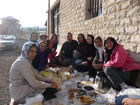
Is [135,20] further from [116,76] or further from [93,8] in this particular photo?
[93,8]

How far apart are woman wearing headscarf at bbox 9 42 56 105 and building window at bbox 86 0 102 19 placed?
411 cm

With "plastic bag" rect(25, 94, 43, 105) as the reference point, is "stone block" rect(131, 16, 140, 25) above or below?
above

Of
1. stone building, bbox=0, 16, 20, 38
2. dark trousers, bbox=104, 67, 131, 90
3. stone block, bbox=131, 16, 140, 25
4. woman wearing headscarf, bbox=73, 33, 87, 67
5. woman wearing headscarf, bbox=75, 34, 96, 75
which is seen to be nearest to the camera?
dark trousers, bbox=104, 67, 131, 90

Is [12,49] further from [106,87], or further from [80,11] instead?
[106,87]

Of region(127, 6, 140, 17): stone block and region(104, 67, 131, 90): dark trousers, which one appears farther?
region(127, 6, 140, 17): stone block

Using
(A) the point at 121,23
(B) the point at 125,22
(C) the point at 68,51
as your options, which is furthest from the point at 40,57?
(B) the point at 125,22

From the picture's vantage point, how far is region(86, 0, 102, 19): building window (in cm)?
772

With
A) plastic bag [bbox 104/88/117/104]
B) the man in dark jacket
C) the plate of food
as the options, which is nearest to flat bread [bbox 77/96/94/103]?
the plate of food

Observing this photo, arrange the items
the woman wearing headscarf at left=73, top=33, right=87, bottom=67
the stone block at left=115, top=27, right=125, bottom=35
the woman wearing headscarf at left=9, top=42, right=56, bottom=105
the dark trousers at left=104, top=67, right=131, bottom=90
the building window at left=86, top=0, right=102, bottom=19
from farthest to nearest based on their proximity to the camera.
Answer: the building window at left=86, top=0, right=102, bottom=19
the woman wearing headscarf at left=73, top=33, right=87, bottom=67
the stone block at left=115, top=27, right=125, bottom=35
the dark trousers at left=104, top=67, right=131, bottom=90
the woman wearing headscarf at left=9, top=42, right=56, bottom=105

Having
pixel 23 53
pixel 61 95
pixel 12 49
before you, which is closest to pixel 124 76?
pixel 61 95

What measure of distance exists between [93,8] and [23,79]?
5.10 meters

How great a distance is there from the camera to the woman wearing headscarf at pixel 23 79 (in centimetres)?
392

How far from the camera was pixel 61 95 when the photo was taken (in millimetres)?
4812

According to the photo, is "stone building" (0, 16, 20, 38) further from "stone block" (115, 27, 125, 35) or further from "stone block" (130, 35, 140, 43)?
"stone block" (130, 35, 140, 43)
